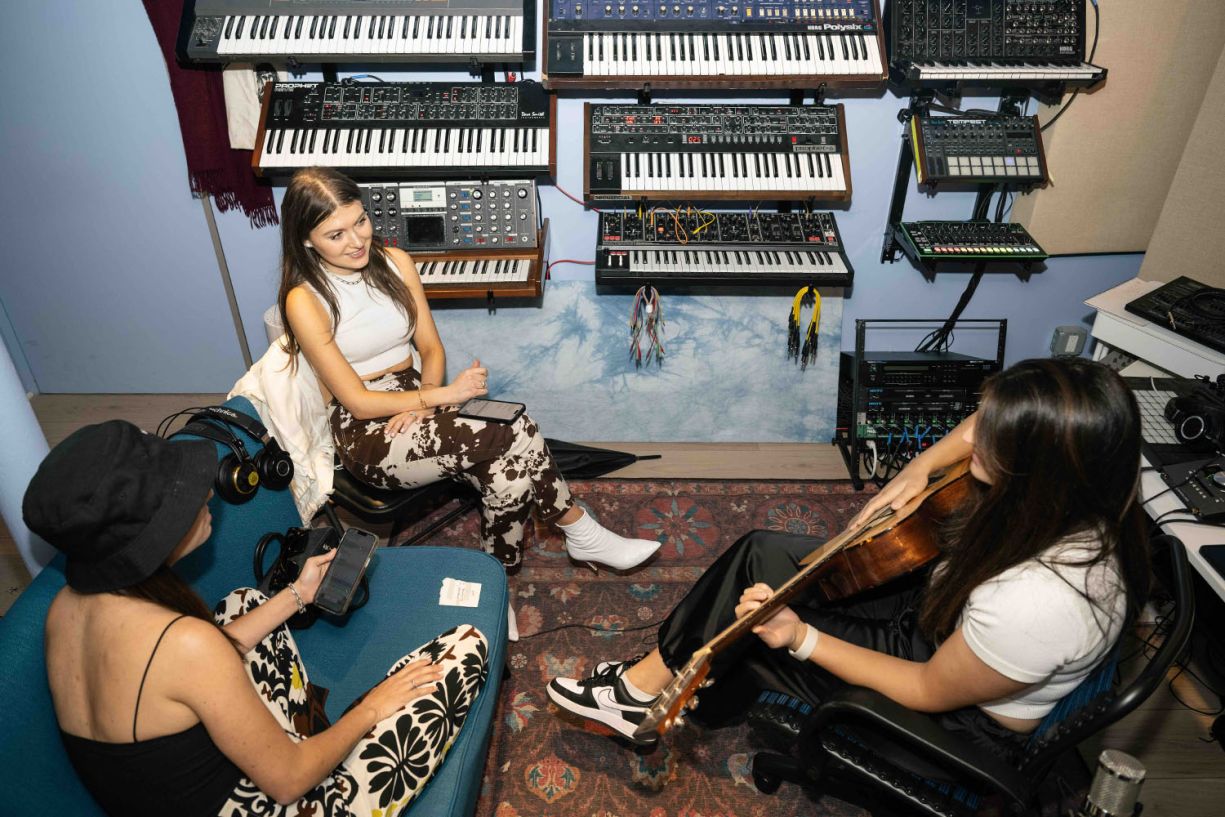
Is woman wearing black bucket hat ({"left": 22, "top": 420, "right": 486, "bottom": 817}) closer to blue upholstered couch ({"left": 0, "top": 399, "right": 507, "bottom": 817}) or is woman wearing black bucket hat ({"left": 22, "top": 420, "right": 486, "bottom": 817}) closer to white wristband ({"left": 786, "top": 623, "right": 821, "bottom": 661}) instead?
blue upholstered couch ({"left": 0, "top": 399, "right": 507, "bottom": 817})

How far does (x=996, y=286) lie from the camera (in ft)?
11.4

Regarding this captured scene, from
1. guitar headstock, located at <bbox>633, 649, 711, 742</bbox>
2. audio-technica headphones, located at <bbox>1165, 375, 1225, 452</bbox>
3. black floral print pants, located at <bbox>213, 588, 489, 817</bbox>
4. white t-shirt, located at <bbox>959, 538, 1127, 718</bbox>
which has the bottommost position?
black floral print pants, located at <bbox>213, 588, 489, 817</bbox>

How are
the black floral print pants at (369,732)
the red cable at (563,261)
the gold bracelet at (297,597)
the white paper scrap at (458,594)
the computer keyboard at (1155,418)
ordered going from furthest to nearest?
the red cable at (563,261) → the computer keyboard at (1155,418) → the white paper scrap at (458,594) → the gold bracelet at (297,597) → the black floral print pants at (369,732)

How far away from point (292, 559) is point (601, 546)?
110cm

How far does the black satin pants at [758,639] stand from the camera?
1.87 meters

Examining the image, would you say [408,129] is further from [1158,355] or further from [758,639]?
[1158,355]

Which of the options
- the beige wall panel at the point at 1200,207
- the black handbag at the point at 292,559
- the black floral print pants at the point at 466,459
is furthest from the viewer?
the beige wall panel at the point at 1200,207

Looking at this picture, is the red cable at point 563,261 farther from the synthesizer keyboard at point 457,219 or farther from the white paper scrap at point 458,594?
the white paper scrap at point 458,594

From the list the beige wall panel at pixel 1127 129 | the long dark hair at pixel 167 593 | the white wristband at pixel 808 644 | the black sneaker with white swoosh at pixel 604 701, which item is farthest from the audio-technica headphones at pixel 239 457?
the beige wall panel at pixel 1127 129

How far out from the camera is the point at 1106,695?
4.77ft

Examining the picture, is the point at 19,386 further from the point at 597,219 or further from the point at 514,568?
the point at 597,219

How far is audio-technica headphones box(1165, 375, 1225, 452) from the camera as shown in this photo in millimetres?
2189

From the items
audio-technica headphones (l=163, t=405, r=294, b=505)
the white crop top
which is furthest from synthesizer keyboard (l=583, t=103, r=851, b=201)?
audio-technica headphones (l=163, t=405, r=294, b=505)

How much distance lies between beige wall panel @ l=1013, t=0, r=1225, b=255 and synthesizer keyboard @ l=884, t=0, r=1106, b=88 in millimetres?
145
